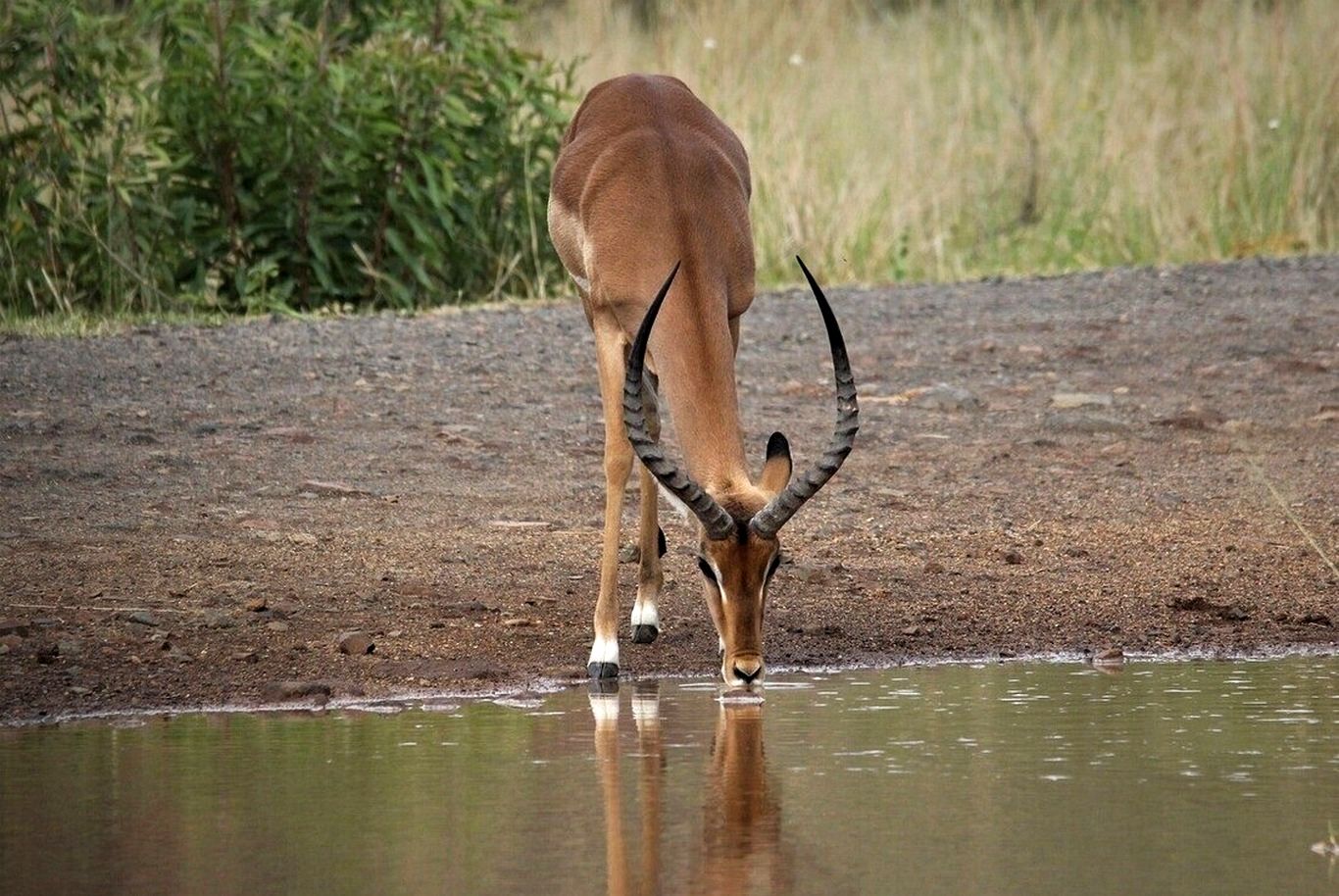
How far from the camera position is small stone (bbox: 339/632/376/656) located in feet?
21.1

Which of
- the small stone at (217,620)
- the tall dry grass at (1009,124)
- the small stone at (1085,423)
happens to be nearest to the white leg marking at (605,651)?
the small stone at (217,620)

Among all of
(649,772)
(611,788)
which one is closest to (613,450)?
(649,772)

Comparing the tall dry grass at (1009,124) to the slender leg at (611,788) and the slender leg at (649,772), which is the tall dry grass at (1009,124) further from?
the slender leg at (611,788)

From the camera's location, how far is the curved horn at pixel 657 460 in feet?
19.0

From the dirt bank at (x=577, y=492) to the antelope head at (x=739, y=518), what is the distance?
71 centimetres

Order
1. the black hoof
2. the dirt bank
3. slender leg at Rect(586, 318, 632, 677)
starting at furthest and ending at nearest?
the dirt bank
slender leg at Rect(586, 318, 632, 677)
the black hoof

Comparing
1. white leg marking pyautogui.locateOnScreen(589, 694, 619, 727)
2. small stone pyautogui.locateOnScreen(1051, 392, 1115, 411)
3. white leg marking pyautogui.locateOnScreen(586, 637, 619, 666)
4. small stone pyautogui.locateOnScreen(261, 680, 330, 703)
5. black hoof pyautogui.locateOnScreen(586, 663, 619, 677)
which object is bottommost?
white leg marking pyautogui.locateOnScreen(589, 694, 619, 727)

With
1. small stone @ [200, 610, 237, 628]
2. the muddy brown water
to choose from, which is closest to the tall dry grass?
small stone @ [200, 610, 237, 628]

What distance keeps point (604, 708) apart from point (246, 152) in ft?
20.4

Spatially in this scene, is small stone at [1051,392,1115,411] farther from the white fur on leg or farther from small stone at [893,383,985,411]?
the white fur on leg

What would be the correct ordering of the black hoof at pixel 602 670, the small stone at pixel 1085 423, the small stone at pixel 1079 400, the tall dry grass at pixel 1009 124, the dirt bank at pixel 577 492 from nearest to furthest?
the black hoof at pixel 602 670, the dirt bank at pixel 577 492, the small stone at pixel 1085 423, the small stone at pixel 1079 400, the tall dry grass at pixel 1009 124

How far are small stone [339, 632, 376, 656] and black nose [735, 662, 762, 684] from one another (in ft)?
3.73

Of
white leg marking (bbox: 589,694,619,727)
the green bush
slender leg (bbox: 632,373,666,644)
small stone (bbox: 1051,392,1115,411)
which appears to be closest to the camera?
white leg marking (bbox: 589,694,619,727)

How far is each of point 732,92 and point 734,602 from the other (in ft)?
28.4
